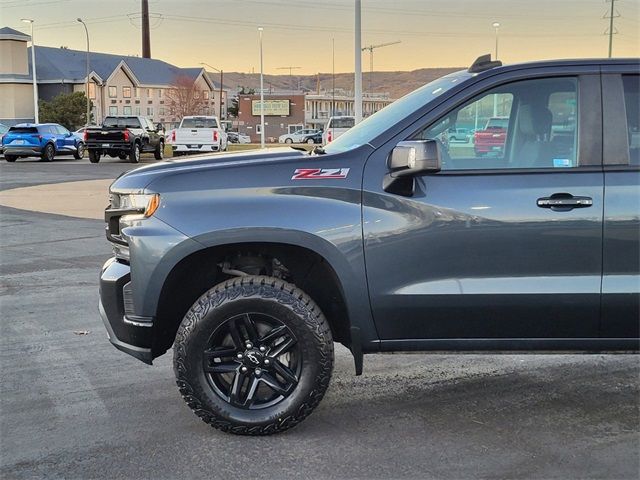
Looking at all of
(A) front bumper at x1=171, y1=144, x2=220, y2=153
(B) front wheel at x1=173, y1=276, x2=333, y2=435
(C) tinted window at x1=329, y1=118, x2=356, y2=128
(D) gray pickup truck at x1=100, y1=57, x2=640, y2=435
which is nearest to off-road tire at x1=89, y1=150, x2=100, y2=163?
(A) front bumper at x1=171, y1=144, x2=220, y2=153

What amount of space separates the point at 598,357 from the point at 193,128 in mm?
25824

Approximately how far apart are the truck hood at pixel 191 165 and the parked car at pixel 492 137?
99 centimetres

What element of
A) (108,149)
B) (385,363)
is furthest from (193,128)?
(385,363)

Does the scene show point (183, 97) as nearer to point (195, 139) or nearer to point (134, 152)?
point (134, 152)

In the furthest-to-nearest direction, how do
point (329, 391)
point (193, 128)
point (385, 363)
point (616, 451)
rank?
1. point (193, 128)
2. point (385, 363)
3. point (329, 391)
4. point (616, 451)

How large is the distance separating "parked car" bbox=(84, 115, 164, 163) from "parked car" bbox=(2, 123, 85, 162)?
234 centimetres

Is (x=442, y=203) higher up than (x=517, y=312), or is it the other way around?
(x=442, y=203)

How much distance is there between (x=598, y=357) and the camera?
219 inches

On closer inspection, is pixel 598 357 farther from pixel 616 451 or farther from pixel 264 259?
pixel 264 259

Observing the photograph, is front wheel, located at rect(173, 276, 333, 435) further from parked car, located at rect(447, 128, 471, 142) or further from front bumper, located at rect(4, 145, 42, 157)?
front bumper, located at rect(4, 145, 42, 157)

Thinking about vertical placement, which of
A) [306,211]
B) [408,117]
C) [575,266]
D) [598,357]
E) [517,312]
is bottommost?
[598,357]

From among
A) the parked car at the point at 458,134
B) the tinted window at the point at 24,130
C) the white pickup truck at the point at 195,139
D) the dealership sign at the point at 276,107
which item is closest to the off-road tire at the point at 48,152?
the tinted window at the point at 24,130

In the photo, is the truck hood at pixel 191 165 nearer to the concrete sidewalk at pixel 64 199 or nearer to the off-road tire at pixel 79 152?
the concrete sidewalk at pixel 64 199

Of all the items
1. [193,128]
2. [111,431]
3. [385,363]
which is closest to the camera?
[111,431]
